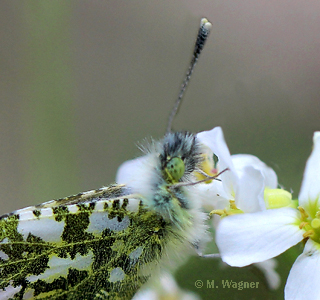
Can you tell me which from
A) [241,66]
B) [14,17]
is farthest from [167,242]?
[14,17]

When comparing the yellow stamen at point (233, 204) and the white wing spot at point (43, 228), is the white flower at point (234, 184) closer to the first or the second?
the yellow stamen at point (233, 204)

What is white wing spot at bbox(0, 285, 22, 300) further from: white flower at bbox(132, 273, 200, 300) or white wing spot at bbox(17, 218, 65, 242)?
white flower at bbox(132, 273, 200, 300)

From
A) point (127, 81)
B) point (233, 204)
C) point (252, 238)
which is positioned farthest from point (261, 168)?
point (127, 81)

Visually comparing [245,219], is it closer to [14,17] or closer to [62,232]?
[62,232]

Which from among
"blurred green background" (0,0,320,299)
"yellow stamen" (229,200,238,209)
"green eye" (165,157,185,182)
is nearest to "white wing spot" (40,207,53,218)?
"green eye" (165,157,185,182)

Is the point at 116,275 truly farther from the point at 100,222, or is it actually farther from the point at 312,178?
the point at 312,178

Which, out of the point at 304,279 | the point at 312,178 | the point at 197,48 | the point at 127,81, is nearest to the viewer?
the point at 304,279
